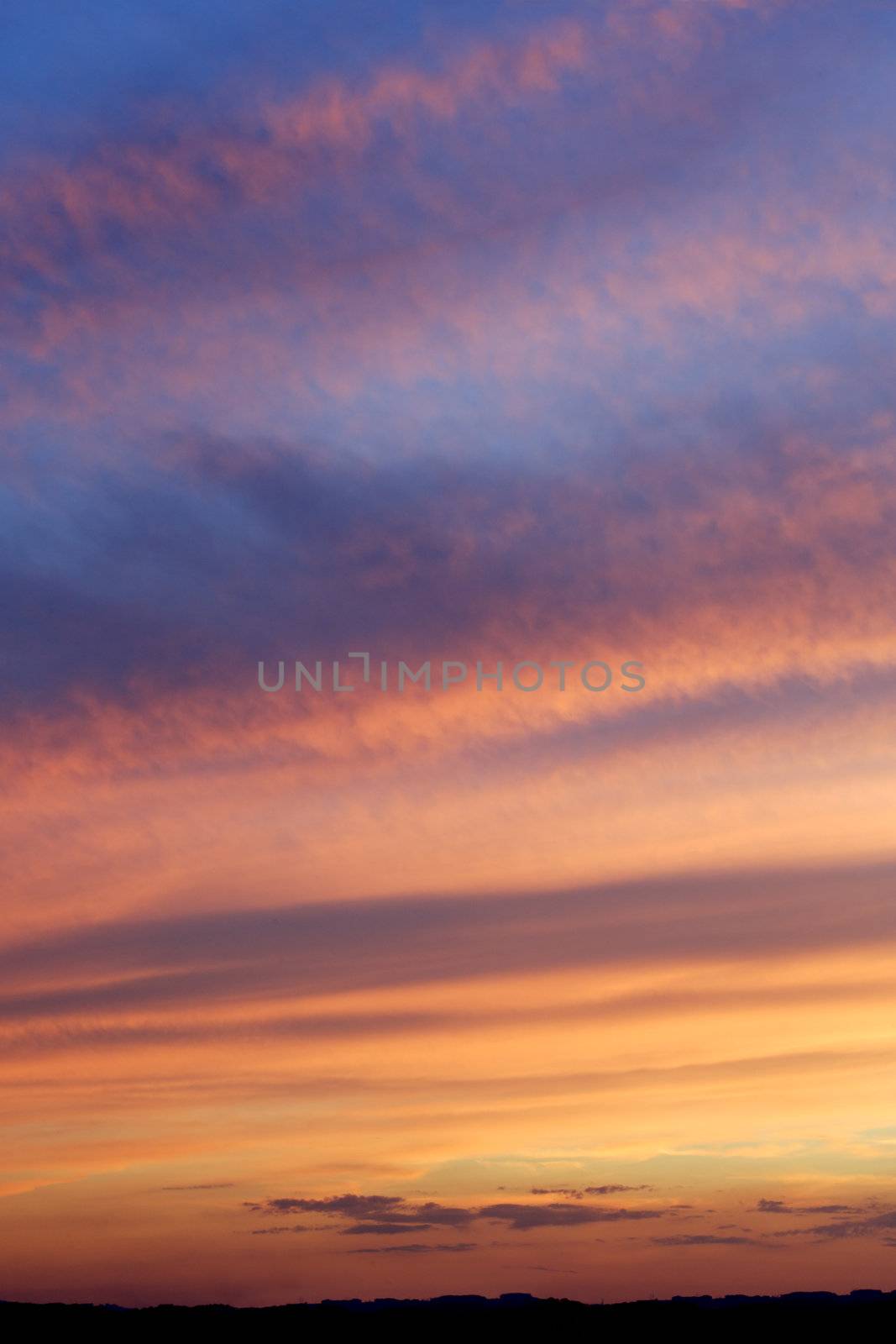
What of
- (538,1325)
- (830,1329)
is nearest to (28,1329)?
(538,1325)

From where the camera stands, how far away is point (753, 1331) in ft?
627

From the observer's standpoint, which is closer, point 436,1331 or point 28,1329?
point 28,1329

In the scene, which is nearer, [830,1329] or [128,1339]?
[128,1339]

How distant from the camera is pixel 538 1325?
197125 millimetres

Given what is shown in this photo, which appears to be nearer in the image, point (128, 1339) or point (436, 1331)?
point (128, 1339)

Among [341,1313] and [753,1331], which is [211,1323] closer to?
[341,1313]

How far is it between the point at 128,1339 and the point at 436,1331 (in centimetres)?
4177

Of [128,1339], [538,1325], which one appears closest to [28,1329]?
[128,1339]

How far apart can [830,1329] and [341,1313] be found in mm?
66745

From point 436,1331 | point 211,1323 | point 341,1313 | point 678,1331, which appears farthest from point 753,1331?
point 211,1323

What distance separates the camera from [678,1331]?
650ft

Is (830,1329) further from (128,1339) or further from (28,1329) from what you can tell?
(28,1329)

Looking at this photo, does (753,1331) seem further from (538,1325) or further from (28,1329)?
(28,1329)

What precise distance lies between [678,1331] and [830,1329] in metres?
20.8
